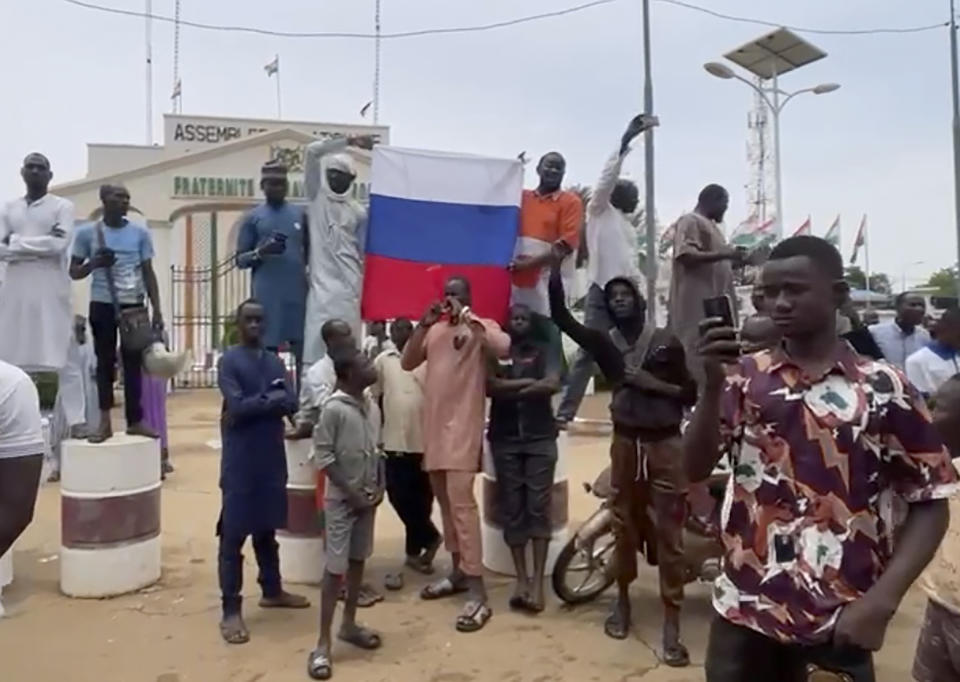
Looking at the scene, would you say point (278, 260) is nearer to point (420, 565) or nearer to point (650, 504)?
point (420, 565)

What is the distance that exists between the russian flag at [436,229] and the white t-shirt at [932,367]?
2.72 metres

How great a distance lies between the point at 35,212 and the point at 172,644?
3.13m

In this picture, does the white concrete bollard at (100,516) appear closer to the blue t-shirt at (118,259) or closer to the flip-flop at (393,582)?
the blue t-shirt at (118,259)

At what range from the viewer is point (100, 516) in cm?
604

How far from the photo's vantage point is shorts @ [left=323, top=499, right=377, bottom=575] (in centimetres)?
495

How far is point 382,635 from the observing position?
533 cm

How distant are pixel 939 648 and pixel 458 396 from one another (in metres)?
3.14

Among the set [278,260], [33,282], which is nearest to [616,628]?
[278,260]

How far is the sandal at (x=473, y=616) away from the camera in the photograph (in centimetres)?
536

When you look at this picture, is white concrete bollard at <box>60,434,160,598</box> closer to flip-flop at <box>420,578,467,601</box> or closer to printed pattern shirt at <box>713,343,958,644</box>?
flip-flop at <box>420,578,467,601</box>

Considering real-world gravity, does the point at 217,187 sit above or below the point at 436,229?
above

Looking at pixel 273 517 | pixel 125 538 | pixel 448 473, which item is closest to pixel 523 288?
pixel 448 473

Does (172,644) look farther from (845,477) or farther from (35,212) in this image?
(845,477)

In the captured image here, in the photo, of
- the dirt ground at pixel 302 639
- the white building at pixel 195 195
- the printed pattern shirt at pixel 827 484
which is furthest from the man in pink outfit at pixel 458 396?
the white building at pixel 195 195
